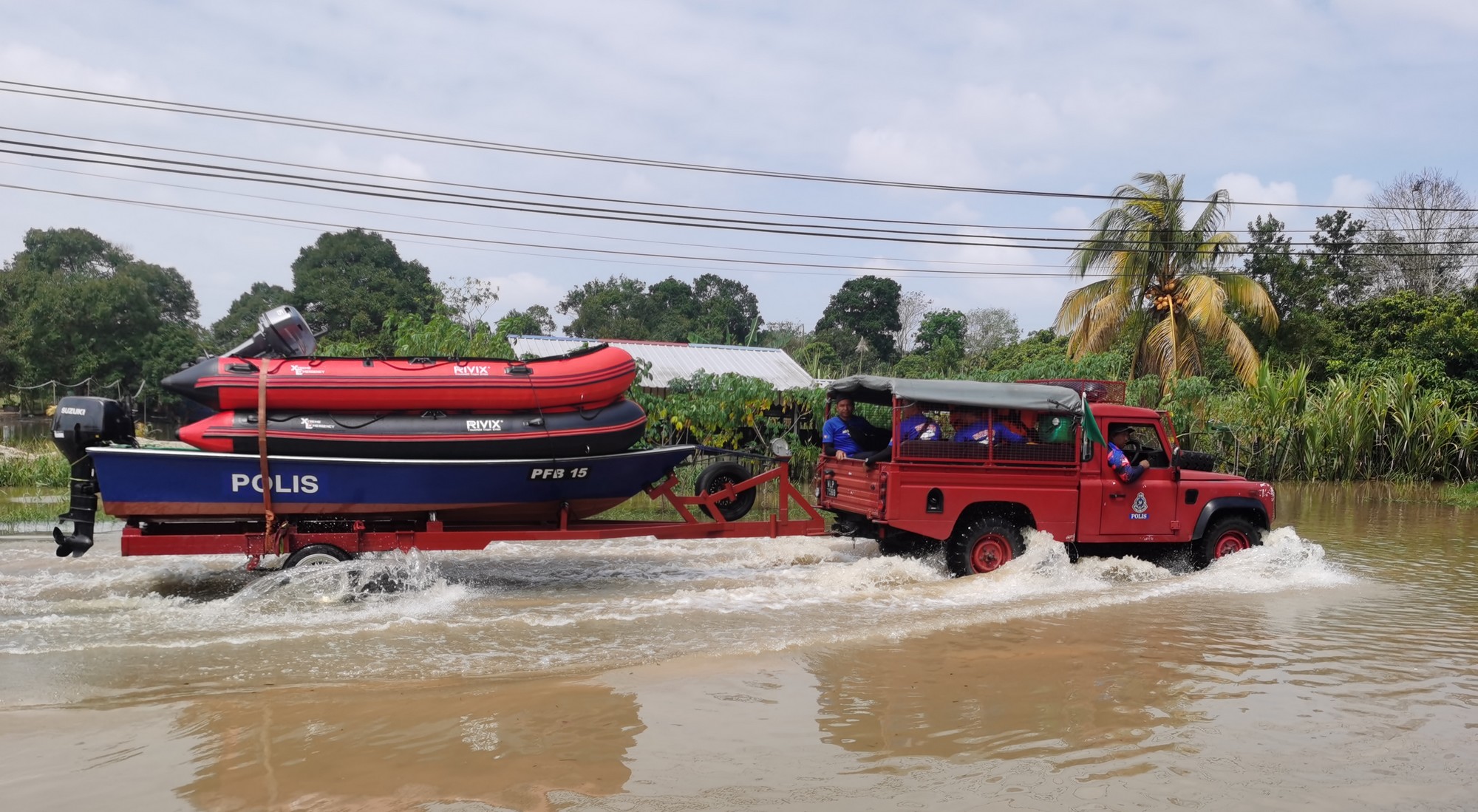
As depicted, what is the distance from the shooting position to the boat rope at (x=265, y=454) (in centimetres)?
849

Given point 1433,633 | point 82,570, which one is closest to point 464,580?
point 82,570

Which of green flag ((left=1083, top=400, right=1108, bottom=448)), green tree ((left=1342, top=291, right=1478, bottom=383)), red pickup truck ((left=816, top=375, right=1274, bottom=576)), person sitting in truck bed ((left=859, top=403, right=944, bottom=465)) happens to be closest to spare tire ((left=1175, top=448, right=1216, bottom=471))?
red pickup truck ((left=816, top=375, right=1274, bottom=576))

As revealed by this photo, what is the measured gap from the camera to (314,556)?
8820 mm

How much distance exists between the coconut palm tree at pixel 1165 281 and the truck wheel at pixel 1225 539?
514 inches

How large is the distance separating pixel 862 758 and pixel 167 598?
638cm

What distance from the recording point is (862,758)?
531cm

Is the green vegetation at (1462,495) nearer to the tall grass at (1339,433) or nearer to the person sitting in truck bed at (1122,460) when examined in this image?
the tall grass at (1339,433)

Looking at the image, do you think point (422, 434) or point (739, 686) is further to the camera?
point (422, 434)

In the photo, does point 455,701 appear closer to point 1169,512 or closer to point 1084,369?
point 1169,512

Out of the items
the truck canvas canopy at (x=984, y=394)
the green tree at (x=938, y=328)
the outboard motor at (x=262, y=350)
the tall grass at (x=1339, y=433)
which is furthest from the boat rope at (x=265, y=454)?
the green tree at (x=938, y=328)

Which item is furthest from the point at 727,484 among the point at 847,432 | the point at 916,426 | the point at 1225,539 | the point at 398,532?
the point at 1225,539

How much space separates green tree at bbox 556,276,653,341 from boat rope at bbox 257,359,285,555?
36.4 metres

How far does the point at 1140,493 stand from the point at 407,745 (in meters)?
7.56

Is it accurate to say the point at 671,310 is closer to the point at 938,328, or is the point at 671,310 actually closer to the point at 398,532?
the point at 938,328
